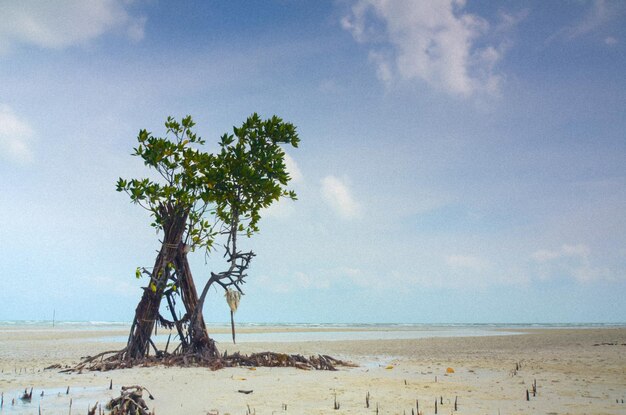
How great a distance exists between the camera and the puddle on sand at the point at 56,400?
8.06 m

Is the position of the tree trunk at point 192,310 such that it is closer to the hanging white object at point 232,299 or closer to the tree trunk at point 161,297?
the tree trunk at point 161,297

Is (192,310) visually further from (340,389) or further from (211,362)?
(340,389)

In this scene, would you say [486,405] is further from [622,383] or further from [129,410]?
[129,410]

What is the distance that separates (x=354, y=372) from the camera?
1345 cm

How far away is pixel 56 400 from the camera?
898cm

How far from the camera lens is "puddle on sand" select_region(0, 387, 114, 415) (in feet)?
26.5

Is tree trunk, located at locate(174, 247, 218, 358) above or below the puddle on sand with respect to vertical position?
above

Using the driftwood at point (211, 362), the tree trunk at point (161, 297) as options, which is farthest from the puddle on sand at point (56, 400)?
the tree trunk at point (161, 297)

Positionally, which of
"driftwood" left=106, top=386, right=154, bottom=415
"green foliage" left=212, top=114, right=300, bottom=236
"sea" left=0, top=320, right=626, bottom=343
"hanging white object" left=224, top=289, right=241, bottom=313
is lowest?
"sea" left=0, top=320, right=626, bottom=343

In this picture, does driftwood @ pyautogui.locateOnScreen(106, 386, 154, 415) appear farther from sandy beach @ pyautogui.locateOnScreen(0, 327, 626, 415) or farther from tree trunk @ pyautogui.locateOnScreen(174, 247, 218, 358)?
tree trunk @ pyautogui.locateOnScreen(174, 247, 218, 358)

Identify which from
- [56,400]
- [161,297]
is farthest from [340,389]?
[161,297]

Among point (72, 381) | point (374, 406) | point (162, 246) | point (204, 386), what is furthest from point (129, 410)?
point (162, 246)

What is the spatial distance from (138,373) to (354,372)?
591 cm

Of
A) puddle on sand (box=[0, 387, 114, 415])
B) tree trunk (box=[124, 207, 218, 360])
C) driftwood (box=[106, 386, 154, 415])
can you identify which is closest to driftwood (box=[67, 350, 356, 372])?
tree trunk (box=[124, 207, 218, 360])
